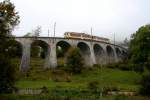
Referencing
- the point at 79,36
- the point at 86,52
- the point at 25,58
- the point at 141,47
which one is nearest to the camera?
the point at 141,47

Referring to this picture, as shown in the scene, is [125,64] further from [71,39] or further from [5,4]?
[5,4]

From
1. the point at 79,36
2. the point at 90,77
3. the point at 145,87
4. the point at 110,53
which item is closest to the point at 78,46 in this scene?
the point at 79,36

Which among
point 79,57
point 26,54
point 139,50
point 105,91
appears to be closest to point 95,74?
point 79,57

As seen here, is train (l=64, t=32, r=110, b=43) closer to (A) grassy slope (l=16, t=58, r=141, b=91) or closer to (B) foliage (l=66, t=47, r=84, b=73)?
(A) grassy slope (l=16, t=58, r=141, b=91)

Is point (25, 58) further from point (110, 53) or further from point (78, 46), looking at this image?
point (110, 53)

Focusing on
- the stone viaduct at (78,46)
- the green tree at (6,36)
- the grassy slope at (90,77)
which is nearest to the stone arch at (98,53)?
the stone viaduct at (78,46)

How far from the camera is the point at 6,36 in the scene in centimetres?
3472

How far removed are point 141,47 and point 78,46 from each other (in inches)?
1046

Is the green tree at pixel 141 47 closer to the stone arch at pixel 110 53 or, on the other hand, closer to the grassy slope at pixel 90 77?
the grassy slope at pixel 90 77

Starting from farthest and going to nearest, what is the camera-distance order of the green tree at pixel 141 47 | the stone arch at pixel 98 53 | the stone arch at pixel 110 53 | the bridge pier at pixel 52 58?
the stone arch at pixel 110 53 < the stone arch at pixel 98 53 < the bridge pier at pixel 52 58 < the green tree at pixel 141 47

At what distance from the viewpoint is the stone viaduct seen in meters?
69.5

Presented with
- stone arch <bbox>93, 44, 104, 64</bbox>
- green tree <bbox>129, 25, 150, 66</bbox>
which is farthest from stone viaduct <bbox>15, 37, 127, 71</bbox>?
green tree <bbox>129, 25, 150, 66</bbox>

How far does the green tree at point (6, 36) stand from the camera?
34.3 m

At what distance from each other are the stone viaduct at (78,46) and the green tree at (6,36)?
3012 centimetres
